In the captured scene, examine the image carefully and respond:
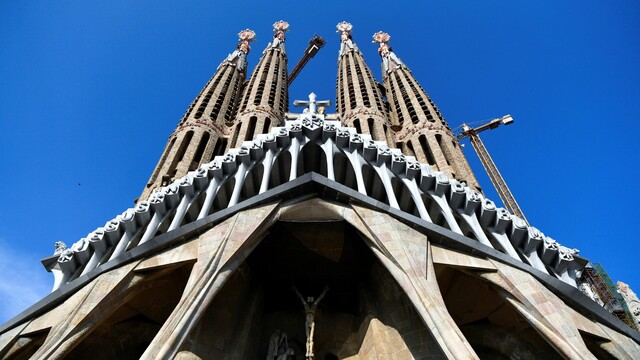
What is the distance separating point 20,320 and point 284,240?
224 inches

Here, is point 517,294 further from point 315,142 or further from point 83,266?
point 83,266

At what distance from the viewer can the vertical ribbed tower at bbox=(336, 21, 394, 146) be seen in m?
24.0

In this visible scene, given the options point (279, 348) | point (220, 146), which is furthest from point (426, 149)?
point (279, 348)

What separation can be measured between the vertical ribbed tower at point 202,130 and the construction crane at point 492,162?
19.3 metres

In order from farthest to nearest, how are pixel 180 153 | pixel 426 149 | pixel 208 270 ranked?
pixel 426 149 < pixel 180 153 < pixel 208 270

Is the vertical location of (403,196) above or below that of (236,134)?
below

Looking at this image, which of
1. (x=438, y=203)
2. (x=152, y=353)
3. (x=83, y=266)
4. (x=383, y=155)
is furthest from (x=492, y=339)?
(x=83, y=266)

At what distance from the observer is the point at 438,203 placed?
11.9 m

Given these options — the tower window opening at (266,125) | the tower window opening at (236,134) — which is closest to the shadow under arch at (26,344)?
the tower window opening at (236,134)

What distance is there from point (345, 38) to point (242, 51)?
823 centimetres

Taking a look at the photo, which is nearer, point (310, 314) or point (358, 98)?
point (310, 314)

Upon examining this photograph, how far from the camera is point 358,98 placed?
1078 inches

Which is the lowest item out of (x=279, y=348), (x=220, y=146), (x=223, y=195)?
(x=279, y=348)

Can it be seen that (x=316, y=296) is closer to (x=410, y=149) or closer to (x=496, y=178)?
(x=410, y=149)
